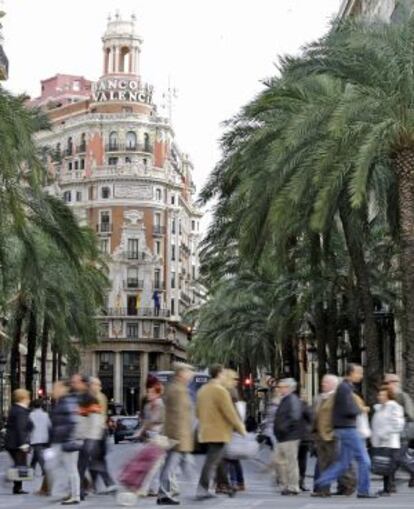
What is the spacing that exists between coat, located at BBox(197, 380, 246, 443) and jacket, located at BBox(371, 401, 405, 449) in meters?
2.42

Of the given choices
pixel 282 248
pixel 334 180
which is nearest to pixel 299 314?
pixel 282 248

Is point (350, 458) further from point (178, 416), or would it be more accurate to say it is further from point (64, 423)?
point (64, 423)

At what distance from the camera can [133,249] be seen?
121 metres

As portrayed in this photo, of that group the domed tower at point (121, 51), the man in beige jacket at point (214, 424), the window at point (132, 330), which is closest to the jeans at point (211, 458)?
the man in beige jacket at point (214, 424)

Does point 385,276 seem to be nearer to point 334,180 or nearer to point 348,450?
point 334,180

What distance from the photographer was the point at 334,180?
25.2 m

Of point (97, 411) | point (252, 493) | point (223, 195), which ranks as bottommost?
point (252, 493)

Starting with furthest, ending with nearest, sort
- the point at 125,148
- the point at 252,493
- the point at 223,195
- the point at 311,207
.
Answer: the point at 125,148
the point at 223,195
the point at 311,207
the point at 252,493

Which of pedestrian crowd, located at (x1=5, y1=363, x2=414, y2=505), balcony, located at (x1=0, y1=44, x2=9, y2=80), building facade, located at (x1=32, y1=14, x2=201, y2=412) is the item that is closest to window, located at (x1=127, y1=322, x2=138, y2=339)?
building facade, located at (x1=32, y1=14, x2=201, y2=412)

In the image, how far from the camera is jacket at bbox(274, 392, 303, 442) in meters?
17.4

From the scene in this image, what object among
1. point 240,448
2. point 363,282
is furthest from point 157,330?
point 240,448

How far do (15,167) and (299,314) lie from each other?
702 inches

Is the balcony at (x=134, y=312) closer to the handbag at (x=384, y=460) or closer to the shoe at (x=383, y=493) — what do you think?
the shoe at (x=383, y=493)

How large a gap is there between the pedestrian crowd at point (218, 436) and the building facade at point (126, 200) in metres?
100.0
